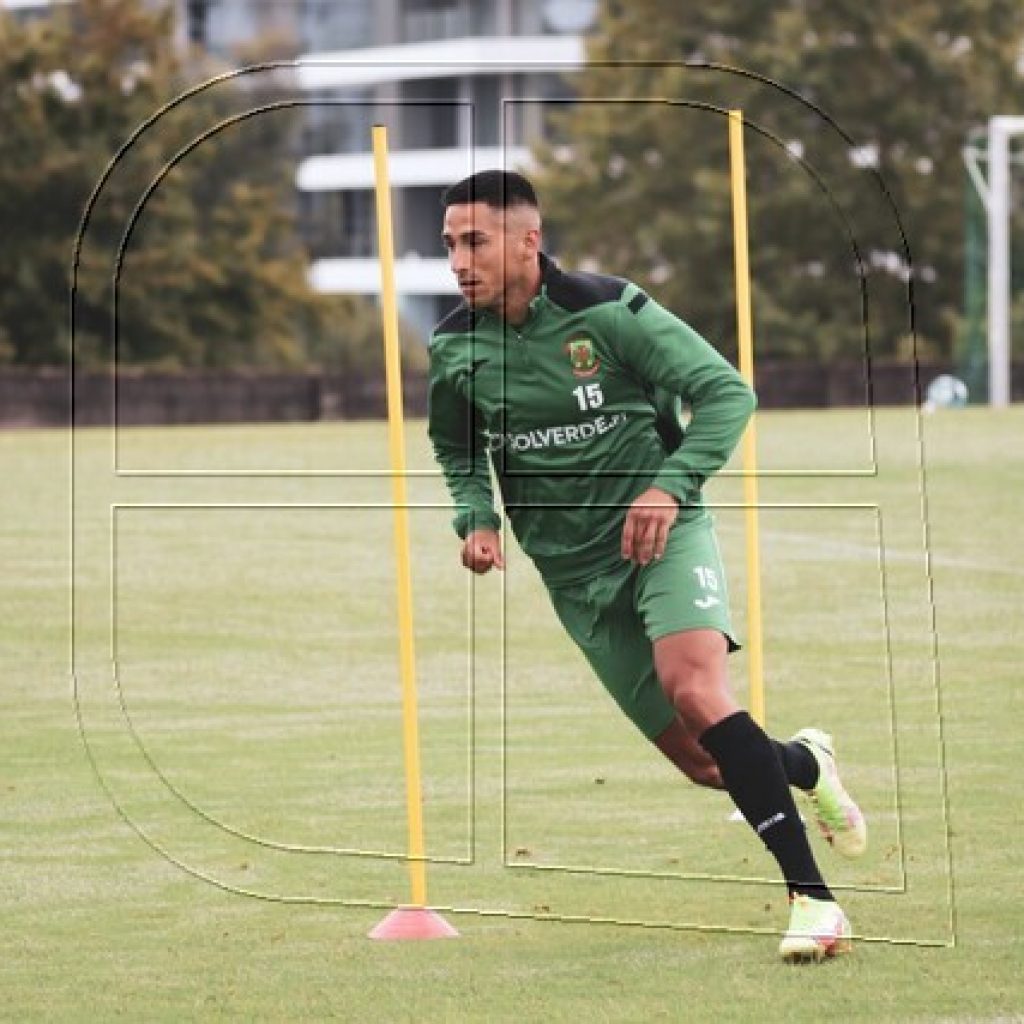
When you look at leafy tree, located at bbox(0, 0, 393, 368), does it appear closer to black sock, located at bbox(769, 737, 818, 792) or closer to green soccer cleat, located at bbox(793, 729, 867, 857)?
green soccer cleat, located at bbox(793, 729, 867, 857)

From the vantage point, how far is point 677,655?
8203 mm

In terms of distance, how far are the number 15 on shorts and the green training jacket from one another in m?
0.16

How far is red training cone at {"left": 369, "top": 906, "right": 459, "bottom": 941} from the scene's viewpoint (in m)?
8.76

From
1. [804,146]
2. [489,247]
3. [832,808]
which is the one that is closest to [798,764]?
[832,808]

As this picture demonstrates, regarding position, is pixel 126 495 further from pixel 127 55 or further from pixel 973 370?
pixel 127 55

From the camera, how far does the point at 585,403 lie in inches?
329

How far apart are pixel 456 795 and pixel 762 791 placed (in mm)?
3823

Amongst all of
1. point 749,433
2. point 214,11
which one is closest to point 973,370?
point 749,433

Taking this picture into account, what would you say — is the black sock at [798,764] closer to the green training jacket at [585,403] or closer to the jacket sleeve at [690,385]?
the green training jacket at [585,403]

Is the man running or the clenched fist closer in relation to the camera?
the man running

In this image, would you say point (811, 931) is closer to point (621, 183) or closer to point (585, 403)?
point (585, 403)

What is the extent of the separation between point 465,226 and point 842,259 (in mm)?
49112

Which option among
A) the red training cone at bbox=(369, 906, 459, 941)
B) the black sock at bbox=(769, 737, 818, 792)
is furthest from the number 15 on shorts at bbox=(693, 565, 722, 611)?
the red training cone at bbox=(369, 906, 459, 941)

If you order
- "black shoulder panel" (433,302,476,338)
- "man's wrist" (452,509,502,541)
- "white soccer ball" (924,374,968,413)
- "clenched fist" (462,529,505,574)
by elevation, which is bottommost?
"clenched fist" (462,529,505,574)
